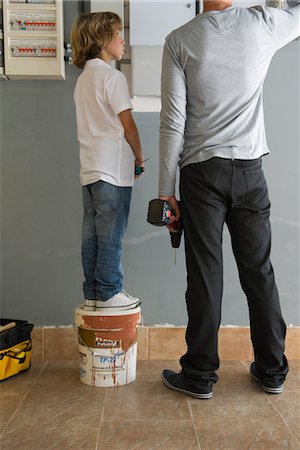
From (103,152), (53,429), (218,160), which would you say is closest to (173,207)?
(218,160)

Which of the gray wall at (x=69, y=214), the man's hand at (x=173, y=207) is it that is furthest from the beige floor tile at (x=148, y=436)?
the gray wall at (x=69, y=214)

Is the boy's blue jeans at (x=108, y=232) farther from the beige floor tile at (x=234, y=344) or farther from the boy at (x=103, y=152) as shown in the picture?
the beige floor tile at (x=234, y=344)

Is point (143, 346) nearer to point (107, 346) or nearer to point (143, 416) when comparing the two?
point (107, 346)

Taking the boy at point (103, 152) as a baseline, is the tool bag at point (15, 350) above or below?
below

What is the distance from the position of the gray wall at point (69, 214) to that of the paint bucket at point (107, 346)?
35 cm

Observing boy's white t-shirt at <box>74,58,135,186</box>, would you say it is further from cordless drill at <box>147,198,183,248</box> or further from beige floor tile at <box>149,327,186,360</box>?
beige floor tile at <box>149,327,186,360</box>

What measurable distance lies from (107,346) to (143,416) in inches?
14.7

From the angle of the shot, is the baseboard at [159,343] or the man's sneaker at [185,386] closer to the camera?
the man's sneaker at [185,386]

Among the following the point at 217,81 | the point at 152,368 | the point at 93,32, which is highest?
the point at 93,32

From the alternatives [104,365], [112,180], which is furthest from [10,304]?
[112,180]

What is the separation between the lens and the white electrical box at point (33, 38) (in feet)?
7.07

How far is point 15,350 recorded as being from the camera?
1.99 metres

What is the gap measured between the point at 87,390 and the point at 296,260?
1.09 metres

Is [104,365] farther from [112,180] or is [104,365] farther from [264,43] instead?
[264,43]
